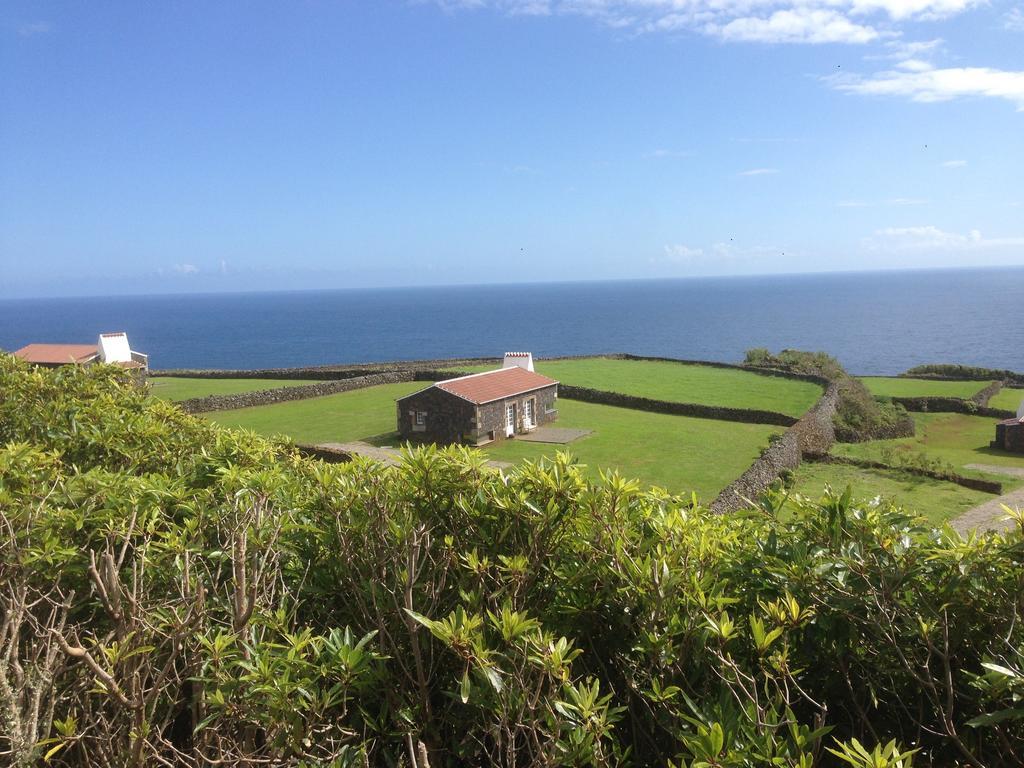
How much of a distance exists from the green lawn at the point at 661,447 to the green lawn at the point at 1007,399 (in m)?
22.9

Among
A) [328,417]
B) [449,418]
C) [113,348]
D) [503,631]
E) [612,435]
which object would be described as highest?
[113,348]

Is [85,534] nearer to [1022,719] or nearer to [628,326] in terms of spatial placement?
[1022,719]

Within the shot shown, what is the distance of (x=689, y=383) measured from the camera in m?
47.2

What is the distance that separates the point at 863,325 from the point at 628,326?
5354 cm

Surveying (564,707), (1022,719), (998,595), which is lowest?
(1022,719)

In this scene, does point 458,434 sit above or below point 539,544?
below

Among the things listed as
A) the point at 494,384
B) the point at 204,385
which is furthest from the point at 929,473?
the point at 204,385

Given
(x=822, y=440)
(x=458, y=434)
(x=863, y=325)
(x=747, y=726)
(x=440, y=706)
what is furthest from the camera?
(x=863, y=325)

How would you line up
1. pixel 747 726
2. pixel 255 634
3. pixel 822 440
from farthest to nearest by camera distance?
pixel 822 440 < pixel 255 634 < pixel 747 726

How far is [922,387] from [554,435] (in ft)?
120

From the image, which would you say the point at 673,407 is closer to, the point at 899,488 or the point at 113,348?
the point at 899,488


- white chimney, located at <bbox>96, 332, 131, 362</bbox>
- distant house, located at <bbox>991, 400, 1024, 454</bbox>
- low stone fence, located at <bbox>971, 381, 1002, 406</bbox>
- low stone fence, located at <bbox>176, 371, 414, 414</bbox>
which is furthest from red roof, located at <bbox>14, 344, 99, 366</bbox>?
low stone fence, located at <bbox>971, 381, 1002, 406</bbox>

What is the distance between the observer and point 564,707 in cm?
407

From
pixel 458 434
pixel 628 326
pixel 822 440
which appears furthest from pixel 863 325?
pixel 458 434
